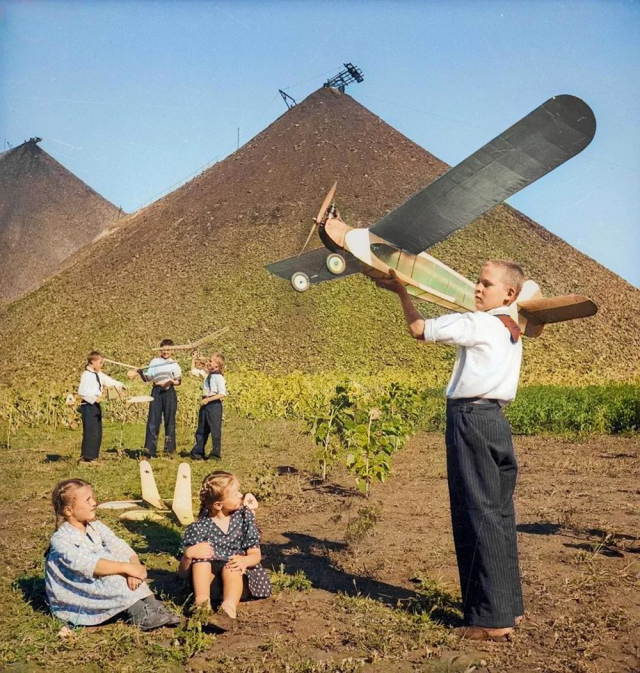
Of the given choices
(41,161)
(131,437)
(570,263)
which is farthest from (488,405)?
(41,161)

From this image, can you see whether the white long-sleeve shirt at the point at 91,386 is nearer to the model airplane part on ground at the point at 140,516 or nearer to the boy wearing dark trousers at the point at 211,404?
the boy wearing dark trousers at the point at 211,404

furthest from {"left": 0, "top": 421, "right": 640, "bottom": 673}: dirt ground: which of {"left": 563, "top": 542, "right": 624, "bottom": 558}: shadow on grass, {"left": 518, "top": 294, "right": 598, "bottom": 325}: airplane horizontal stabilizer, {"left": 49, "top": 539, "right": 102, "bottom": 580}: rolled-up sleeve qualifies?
{"left": 518, "top": 294, "right": 598, "bottom": 325}: airplane horizontal stabilizer

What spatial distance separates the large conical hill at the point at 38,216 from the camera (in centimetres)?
6800

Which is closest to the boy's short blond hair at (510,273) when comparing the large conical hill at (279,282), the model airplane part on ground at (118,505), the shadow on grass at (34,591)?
the shadow on grass at (34,591)

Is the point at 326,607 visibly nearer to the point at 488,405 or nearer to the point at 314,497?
the point at 488,405

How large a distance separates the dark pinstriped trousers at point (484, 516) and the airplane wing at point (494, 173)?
1.33 metres

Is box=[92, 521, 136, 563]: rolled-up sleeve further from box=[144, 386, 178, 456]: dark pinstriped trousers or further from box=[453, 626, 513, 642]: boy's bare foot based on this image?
box=[144, 386, 178, 456]: dark pinstriped trousers

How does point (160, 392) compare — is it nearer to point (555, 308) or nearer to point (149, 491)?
point (149, 491)

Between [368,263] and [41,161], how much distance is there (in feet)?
270

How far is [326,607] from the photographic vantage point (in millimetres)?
4328

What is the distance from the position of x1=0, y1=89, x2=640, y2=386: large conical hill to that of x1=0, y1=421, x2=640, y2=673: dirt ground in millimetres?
23680

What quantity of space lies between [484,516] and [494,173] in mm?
2007

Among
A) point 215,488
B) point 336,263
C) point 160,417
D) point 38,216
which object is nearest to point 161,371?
point 160,417

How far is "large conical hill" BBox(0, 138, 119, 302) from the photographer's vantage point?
68.0m
